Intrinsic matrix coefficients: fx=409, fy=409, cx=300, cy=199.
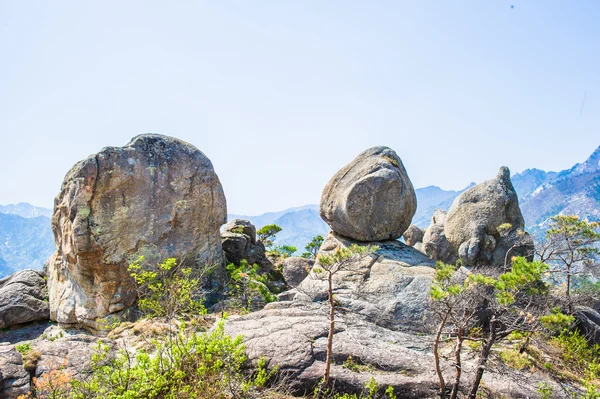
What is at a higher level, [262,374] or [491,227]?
[491,227]

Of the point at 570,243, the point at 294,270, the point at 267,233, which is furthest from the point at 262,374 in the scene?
the point at 267,233

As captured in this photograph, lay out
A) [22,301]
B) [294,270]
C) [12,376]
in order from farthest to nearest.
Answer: [294,270] < [22,301] < [12,376]

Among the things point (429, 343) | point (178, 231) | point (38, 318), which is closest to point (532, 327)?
point (429, 343)

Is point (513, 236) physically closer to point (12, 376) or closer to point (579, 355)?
point (579, 355)

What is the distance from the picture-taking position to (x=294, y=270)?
912 inches

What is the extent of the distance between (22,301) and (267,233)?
1719 cm

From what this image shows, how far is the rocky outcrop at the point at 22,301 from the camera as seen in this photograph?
19.3 m

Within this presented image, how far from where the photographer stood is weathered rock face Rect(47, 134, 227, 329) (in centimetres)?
1689

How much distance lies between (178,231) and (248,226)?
722cm

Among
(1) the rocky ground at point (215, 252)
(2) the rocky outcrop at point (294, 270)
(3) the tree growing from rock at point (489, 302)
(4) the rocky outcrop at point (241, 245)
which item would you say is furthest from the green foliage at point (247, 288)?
(3) the tree growing from rock at point (489, 302)

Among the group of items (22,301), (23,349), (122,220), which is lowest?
(22,301)

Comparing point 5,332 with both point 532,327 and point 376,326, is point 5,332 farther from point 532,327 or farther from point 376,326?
point 532,327

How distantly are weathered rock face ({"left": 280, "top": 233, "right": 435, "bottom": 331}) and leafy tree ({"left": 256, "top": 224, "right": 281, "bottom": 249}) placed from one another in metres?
16.0

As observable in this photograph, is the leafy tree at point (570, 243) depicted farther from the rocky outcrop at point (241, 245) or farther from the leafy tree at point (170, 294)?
the rocky outcrop at point (241, 245)
